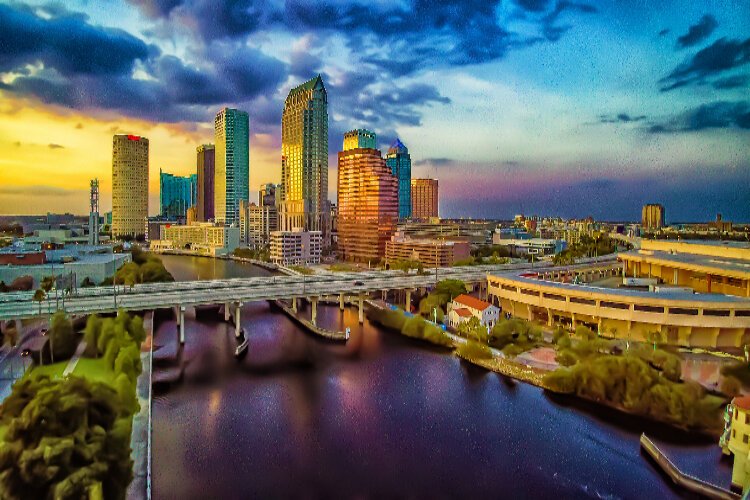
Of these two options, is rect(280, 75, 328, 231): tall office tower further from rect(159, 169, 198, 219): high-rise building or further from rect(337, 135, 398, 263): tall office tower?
rect(159, 169, 198, 219): high-rise building

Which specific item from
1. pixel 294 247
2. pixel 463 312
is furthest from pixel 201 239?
pixel 463 312

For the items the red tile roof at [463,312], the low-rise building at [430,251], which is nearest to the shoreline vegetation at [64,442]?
the red tile roof at [463,312]

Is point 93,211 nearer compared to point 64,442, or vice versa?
point 64,442

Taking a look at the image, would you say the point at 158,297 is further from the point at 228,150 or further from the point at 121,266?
the point at 228,150

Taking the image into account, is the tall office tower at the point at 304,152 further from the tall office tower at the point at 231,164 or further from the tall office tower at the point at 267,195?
the tall office tower at the point at 231,164

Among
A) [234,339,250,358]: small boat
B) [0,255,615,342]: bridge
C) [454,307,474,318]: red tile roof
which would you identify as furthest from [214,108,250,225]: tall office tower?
[454,307,474,318]: red tile roof

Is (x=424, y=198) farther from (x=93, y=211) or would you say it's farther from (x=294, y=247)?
(x=93, y=211)

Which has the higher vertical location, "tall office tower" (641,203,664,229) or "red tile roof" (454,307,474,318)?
"tall office tower" (641,203,664,229)
